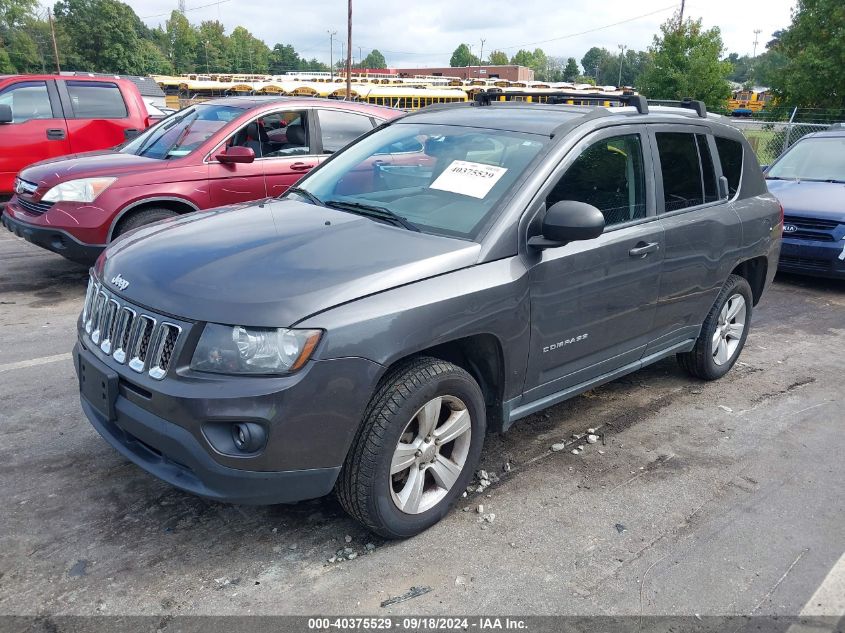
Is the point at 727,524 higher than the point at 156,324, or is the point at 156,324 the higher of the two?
the point at 156,324

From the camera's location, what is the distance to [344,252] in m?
3.05

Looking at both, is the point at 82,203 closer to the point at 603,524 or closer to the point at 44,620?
the point at 44,620

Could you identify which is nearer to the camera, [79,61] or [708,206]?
[708,206]

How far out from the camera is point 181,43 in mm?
116062

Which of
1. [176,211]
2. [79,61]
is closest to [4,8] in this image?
[79,61]

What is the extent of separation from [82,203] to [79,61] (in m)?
92.4

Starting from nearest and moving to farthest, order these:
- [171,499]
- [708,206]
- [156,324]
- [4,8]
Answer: [156,324] < [171,499] < [708,206] < [4,8]

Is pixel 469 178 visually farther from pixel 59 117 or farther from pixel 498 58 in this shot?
pixel 498 58

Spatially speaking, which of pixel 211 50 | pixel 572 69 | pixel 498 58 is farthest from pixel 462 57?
pixel 211 50

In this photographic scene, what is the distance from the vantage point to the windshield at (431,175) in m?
3.43

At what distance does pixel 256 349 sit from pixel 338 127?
535 cm

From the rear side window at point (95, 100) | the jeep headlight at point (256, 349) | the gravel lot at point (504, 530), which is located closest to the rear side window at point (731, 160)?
the gravel lot at point (504, 530)

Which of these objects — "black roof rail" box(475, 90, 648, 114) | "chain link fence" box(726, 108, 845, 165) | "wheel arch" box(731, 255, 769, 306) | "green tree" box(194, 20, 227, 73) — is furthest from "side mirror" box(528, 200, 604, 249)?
"green tree" box(194, 20, 227, 73)

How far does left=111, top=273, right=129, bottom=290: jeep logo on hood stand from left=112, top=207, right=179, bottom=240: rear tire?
3490 millimetres
